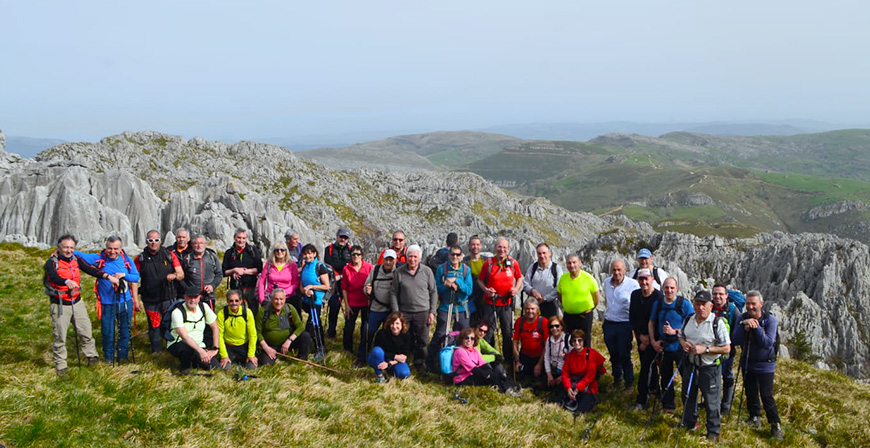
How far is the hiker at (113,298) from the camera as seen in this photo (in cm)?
1285

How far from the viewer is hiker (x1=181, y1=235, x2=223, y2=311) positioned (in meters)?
13.9

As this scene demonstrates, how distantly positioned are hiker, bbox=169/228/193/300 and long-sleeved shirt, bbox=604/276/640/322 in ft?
39.0

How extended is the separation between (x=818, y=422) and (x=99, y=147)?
7046 inches

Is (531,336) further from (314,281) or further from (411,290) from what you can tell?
(314,281)

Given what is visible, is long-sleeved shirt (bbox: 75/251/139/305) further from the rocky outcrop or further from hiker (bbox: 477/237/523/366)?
the rocky outcrop

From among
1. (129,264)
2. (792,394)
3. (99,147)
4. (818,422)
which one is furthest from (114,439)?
(99,147)

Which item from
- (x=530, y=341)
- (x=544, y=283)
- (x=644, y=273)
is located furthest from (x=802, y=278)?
(x=530, y=341)

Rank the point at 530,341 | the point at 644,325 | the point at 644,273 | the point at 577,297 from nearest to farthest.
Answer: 1. the point at 644,273
2. the point at 644,325
3. the point at 577,297
4. the point at 530,341

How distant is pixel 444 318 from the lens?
14484 mm

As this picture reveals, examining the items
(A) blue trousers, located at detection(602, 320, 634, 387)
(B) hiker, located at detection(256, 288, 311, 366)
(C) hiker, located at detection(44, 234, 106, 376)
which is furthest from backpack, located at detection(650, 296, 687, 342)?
(C) hiker, located at detection(44, 234, 106, 376)

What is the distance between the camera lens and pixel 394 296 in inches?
535

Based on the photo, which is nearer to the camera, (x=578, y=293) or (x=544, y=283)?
(x=578, y=293)

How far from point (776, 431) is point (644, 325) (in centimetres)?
394

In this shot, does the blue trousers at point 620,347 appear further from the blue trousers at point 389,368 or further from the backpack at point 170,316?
the backpack at point 170,316
